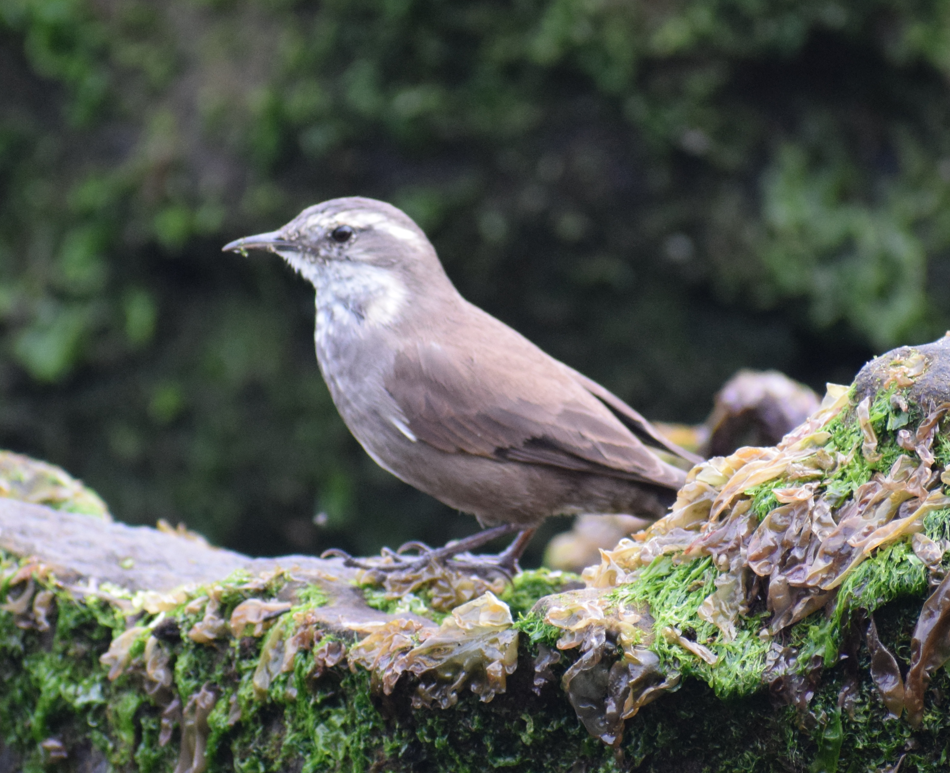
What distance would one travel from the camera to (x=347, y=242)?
4.33 metres

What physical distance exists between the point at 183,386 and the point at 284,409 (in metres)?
0.90

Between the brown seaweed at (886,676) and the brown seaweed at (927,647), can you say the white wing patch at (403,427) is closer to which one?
the brown seaweed at (886,676)

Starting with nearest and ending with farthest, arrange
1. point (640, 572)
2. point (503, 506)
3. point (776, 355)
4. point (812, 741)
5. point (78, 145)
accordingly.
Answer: point (812, 741) < point (640, 572) < point (503, 506) < point (776, 355) < point (78, 145)

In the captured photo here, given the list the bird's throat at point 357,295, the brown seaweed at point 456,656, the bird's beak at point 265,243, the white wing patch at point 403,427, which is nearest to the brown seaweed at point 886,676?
the brown seaweed at point 456,656

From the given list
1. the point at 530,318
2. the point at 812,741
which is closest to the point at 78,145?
the point at 530,318

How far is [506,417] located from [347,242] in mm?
1137

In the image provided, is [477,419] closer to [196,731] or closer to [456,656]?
[456,656]

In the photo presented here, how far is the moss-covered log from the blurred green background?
4189 mm

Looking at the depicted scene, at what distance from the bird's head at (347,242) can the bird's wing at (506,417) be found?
21.9 inches

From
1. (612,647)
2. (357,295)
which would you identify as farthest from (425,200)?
(612,647)

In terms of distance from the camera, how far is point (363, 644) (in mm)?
2895

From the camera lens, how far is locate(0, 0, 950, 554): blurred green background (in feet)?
23.3

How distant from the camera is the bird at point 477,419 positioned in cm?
387

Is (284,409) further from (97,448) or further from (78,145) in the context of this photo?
(78,145)
